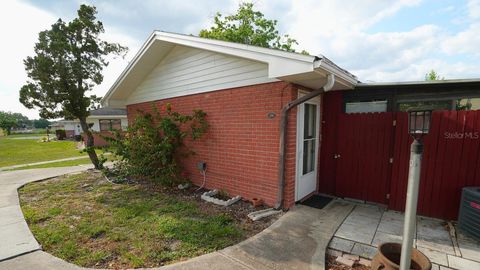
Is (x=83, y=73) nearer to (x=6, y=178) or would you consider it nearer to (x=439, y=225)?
(x=6, y=178)

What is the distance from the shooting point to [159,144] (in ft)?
19.9

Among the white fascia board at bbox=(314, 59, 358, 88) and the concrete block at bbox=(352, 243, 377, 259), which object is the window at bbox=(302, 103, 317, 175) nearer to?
the white fascia board at bbox=(314, 59, 358, 88)

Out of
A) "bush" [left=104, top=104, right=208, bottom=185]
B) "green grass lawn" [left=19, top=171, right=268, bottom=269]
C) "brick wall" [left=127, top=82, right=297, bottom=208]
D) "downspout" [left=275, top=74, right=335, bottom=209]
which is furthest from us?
"bush" [left=104, top=104, right=208, bottom=185]

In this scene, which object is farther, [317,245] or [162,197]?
[162,197]

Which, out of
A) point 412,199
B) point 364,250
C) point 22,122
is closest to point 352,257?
point 364,250

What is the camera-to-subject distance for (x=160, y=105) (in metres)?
7.16

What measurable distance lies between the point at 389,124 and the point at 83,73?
10.1 meters

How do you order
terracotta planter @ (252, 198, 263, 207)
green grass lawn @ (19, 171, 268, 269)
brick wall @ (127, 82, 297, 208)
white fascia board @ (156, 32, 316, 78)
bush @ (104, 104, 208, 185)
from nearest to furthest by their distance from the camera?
green grass lawn @ (19, 171, 268, 269)
white fascia board @ (156, 32, 316, 78)
brick wall @ (127, 82, 297, 208)
terracotta planter @ (252, 198, 263, 207)
bush @ (104, 104, 208, 185)

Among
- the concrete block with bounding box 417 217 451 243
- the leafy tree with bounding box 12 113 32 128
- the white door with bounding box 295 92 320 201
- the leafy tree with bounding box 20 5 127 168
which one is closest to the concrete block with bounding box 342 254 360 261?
the concrete block with bounding box 417 217 451 243

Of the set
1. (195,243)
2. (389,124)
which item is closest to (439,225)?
(389,124)

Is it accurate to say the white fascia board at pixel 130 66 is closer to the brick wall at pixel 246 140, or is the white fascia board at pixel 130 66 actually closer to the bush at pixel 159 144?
the bush at pixel 159 144

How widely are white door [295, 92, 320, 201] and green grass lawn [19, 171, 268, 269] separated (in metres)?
1.44

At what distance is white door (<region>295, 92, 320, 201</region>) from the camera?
15.2ft

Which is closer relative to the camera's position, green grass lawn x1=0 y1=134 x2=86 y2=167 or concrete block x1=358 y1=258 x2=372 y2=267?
concrete block x1=358 y1=258 x2=372 y2=267
